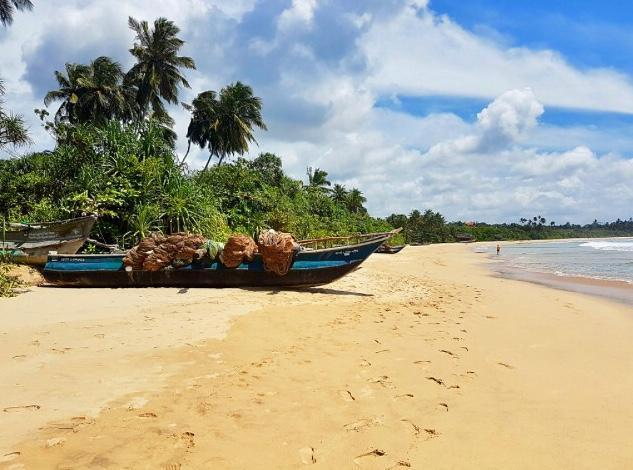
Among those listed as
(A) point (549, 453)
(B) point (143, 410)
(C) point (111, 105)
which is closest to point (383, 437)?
(A) point (549, 453)

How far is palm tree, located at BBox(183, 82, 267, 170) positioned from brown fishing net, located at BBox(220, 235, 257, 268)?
78.7 ft

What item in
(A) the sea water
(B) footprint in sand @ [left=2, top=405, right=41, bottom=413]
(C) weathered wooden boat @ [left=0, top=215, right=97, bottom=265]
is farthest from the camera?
(A) the sea water

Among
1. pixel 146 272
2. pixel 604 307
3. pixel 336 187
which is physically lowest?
pixel 604 307

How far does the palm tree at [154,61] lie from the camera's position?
30094mm

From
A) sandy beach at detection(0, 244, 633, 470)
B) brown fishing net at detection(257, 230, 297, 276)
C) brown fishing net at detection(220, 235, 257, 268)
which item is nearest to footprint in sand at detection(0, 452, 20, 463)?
sandy beach at detection(0, 244, 633, 470)

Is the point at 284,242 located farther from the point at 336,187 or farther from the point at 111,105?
the point at 336,187

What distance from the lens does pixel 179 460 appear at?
2514 millimetres

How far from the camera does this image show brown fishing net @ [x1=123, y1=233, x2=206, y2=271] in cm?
948

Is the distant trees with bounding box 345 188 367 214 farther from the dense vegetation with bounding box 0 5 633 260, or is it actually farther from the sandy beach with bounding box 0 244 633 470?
the sandy beach with bounding box 0 244 633 470

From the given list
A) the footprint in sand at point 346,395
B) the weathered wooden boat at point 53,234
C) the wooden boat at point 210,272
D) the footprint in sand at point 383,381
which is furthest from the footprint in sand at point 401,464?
the weathered wooden boat at point 53,234

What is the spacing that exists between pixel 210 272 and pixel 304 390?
6.34 meters

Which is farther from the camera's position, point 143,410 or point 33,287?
point 33,287

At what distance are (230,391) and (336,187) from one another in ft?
172

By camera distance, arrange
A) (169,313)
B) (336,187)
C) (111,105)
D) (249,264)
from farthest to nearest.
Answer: (336,187) < (111,105) < (249,264) < (169,313)
